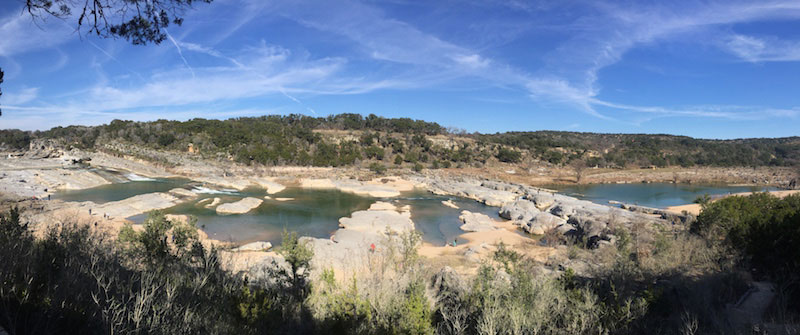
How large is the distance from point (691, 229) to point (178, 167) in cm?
6034

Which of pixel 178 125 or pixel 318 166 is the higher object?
pixel 178 125

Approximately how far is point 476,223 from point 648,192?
35195mm

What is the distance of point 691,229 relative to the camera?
48.3ft

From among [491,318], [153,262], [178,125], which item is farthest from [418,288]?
[178,125]

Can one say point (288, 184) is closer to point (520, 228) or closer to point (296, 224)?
point (296, 224)

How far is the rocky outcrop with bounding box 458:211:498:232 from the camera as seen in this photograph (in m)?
24.0

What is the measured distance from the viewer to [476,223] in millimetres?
24938

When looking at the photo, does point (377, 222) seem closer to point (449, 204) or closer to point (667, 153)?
point (449, 204)

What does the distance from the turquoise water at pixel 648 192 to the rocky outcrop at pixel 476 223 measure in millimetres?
18000

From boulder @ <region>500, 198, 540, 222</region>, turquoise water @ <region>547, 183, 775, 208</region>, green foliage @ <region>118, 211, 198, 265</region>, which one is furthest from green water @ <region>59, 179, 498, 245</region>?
turquoise water @ <region>547, 183, 775, 208</region>

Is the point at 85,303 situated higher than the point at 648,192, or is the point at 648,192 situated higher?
the point at 85,303

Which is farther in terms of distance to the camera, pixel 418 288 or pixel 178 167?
pixel 178 167

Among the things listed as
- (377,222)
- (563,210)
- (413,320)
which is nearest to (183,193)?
(377,222)

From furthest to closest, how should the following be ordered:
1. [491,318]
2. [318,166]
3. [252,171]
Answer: [318,166] → [252,171] → [491,318]
